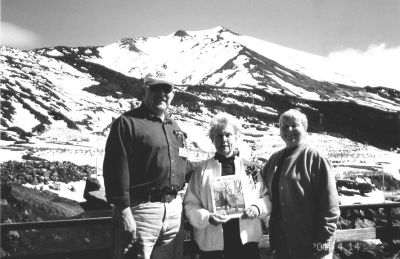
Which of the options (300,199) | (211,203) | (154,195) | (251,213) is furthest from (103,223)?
(300,199)

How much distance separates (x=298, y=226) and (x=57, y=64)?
137m

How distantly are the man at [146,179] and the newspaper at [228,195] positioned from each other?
342 millimetres

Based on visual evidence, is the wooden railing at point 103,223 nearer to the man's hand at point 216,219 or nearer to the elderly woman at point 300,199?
the elderly woman at point 300,199

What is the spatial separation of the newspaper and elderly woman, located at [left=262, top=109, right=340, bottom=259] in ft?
1.14

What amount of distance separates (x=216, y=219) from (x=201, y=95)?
10076 cm

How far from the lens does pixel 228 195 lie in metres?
3.10

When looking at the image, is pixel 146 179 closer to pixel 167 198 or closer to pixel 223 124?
pixel 167 198

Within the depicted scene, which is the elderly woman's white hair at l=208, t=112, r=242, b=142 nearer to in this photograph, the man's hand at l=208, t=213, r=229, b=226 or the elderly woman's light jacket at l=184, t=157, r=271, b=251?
the elderly woman's light jacket at l=184, t=157, r=271, b=251

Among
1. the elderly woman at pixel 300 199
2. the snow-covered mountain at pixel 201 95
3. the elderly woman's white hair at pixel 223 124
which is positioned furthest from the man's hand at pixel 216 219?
the snow-covered mountain at pixel 201 95

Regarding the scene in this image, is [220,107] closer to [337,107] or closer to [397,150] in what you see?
[337,107]

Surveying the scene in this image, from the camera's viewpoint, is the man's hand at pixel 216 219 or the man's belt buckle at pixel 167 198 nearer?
the man's hand at pixel 216 219

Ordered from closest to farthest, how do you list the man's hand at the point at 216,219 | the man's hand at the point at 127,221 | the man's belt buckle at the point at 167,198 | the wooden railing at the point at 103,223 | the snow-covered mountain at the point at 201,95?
the man's hand at the point at 127,221 < the man's hand at the point at 216,219 < the man's belt buckle at the point at 167,198 < the wooden railing at the point at 103,223 < the snow-covered mountain at the point at 201,95

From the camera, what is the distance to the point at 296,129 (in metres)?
3.30

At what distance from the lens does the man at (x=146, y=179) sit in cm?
289
